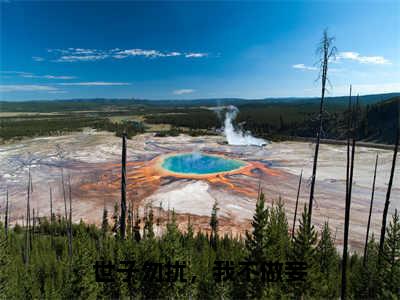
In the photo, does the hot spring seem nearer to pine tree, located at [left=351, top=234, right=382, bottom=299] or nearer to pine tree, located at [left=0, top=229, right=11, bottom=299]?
pine tree, located at [left=0, top=229, right=11, bottom=299]

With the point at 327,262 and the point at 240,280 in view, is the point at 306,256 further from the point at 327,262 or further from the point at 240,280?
the point at 327,262

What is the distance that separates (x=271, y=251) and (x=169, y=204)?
70.3ft

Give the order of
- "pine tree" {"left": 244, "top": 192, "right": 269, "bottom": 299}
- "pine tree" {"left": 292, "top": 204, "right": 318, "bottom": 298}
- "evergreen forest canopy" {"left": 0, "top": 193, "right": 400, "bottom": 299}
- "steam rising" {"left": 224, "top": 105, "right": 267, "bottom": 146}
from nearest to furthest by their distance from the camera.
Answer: "pine tree" {"left": 292, "top": 204, "right": 318, "bottom": 298}, "evergreen forest canopy" {"left": 0, "top": 193, "right": 400, "bottom": 299}, "pine tree" {"left": 244, "top": 192, "right": 269, "bottom": 299}, "steam rising" {"left": 224, "top": 105, "right": 267, "bottom": 146}

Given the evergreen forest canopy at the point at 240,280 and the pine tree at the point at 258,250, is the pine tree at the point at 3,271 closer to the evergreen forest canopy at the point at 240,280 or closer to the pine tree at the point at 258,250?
the evergreen forest canopy at the point at 240,280

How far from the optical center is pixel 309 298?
44.7 feet

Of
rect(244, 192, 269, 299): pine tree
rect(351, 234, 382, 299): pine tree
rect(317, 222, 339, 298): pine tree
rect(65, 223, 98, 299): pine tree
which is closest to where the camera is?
rect(244, 192, 269, 299): pine tree

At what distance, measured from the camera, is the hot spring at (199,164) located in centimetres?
5124

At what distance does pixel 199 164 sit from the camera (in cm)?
5634

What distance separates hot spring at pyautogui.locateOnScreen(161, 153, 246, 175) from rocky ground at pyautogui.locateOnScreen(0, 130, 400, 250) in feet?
9.74

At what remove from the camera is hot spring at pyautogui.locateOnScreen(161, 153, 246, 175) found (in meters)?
51.2

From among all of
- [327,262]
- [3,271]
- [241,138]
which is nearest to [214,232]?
[327,262]

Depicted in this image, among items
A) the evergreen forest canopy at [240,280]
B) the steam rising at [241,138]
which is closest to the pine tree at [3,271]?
the evergreen forest canopy at [240,280]

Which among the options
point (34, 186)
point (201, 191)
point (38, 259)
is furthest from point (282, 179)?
point (34, 186)

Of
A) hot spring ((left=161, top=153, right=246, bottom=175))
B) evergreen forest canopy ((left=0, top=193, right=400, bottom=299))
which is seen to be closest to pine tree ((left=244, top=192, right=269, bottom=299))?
evergreen forest canopy ((left=0, top=193, right=400, bottom=299))
